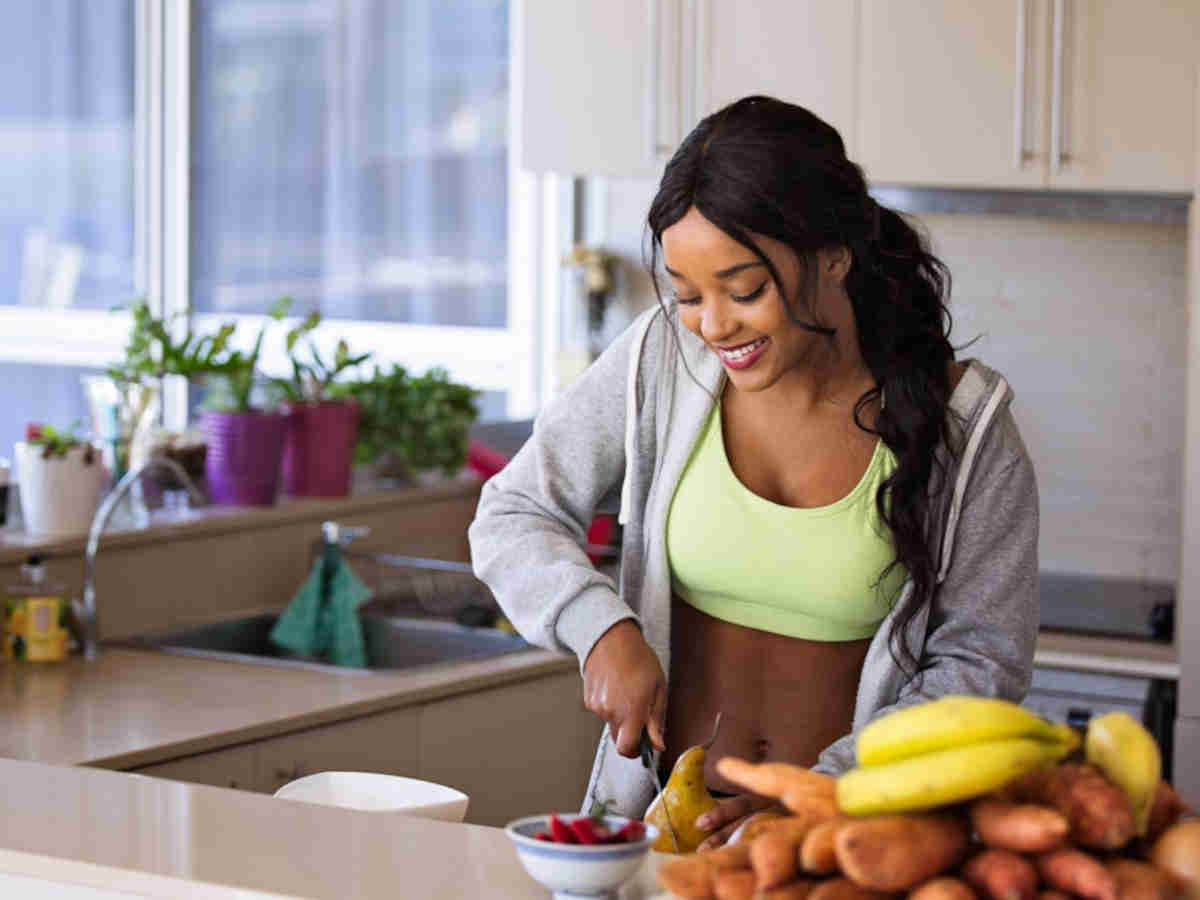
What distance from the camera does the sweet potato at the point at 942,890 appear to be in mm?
1163

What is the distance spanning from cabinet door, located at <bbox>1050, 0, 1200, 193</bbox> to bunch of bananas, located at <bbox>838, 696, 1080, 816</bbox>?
2.49 meters

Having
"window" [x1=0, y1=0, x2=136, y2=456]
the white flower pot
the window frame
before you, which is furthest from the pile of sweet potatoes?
"window" [x1=0, y1=0, x2=136, y2=456]

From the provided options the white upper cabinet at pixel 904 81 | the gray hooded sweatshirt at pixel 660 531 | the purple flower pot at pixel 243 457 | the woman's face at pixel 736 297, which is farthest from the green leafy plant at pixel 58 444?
the woman's face at pixel 736 297

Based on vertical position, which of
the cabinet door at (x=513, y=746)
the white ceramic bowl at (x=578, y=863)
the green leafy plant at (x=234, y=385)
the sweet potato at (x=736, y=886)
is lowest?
the cabinet door at (x=513, y=746)

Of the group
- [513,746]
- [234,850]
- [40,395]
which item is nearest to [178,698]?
[513,746]

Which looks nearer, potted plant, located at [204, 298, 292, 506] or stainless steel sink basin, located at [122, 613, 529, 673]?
stainless steel sink basin, located at [122, 613, 529, 673]

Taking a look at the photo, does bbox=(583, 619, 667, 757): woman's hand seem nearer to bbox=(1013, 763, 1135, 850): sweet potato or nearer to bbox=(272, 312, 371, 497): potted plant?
bbox=(1013, 763, 1135, 850): sweet potato

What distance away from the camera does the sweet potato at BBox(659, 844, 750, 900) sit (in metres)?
1.27

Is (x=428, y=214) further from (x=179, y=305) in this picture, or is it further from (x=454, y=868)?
(x=454, y=868)

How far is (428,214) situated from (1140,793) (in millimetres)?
3804

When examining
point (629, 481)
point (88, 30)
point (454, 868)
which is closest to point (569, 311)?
point (88, 30)

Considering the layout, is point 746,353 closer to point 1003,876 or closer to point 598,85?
point 1003,876

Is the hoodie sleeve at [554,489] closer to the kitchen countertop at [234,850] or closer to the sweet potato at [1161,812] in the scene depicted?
the kitchen countertop at [234,850]

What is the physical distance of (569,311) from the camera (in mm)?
4609
